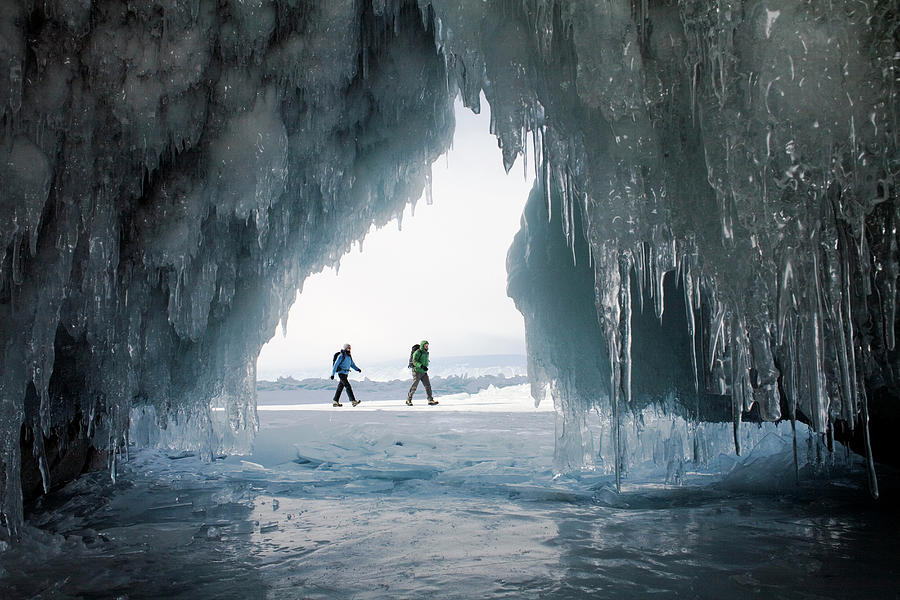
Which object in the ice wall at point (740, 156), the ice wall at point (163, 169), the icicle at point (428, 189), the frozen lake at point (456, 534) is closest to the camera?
the ice wall at point (740, 156)

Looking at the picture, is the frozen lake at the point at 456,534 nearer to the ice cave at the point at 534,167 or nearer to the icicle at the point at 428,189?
the ice cave at the point at 534,167

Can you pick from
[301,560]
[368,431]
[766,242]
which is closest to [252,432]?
[368,431]

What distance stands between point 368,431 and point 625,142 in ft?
21.5

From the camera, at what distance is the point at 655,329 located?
Answer: 5.24 meters

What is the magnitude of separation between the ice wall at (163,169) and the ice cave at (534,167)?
0.02 metres

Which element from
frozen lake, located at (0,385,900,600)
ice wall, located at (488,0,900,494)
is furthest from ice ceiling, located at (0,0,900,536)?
frozen lake, located at (0,385,900,600)

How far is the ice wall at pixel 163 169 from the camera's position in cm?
344

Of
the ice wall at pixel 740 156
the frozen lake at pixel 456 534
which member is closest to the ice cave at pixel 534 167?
the ice wall at pixel 740 156

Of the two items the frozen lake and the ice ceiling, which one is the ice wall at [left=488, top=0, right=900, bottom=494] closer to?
the ice ceiling

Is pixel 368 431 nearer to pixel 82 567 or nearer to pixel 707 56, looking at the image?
pixel 82 567

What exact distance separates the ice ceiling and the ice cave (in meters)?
0.02

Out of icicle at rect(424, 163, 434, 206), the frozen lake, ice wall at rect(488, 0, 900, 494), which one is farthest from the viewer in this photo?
icicle at rect(424, 163, 434, 206)

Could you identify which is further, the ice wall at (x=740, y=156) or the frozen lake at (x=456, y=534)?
the frozen lake at (x=456, y=534)

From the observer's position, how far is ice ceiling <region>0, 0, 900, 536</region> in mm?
2639
